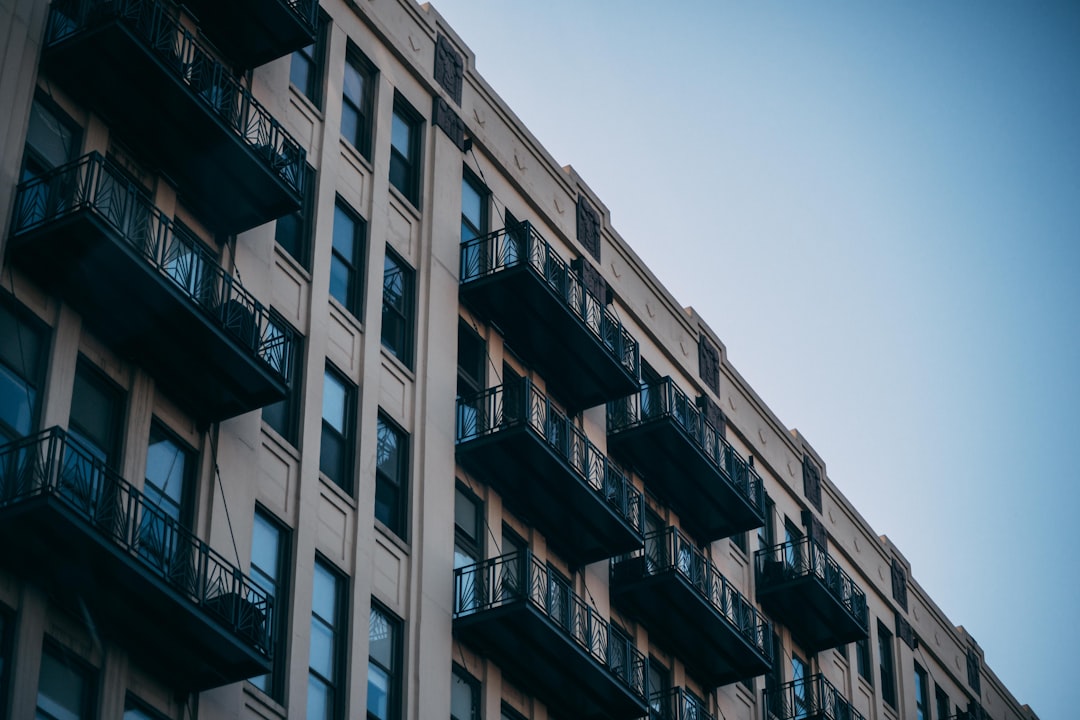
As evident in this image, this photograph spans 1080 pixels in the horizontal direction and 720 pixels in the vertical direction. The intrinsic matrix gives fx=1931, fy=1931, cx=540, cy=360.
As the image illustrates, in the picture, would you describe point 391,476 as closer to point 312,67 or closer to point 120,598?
point 312,67

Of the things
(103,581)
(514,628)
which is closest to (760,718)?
(514,628)

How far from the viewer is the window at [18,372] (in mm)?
23750

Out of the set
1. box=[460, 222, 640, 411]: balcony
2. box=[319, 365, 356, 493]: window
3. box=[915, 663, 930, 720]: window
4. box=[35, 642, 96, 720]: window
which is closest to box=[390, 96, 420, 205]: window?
box=[460, 222, 640, 411]: balcony

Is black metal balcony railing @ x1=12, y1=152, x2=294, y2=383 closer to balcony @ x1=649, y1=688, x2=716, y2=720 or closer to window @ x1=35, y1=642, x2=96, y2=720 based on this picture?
window @ x1=35, y1=642, x2=96, y2=720

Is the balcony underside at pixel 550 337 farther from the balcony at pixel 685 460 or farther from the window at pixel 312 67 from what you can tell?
the window at pixel 312 67

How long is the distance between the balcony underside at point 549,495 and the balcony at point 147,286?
245 inches

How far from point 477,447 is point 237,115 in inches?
290

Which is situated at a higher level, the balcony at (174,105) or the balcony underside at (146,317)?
the balcony at (174,105)

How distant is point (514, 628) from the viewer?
3156 cm

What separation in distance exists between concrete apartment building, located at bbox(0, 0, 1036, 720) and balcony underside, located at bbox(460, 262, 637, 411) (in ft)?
0.21

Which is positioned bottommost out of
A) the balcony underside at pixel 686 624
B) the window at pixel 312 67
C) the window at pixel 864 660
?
the balcony underside at pixel 686 624

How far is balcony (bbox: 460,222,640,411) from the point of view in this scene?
34844 millimetres

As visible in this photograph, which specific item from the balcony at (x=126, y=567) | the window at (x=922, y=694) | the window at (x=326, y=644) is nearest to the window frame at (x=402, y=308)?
the window at (x=326, y=644)

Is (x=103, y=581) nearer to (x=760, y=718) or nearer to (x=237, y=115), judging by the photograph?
(x=237, y=115)
